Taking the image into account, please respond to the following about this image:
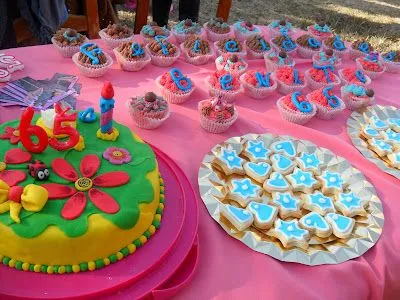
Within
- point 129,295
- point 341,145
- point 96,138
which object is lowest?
point 341,145

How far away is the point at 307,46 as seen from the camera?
8.21 feet

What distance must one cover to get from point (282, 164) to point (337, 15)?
15.1 ft

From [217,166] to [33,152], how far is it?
62 centimetres

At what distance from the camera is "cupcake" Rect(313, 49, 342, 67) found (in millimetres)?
2336

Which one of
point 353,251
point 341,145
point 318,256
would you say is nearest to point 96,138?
point 318,256

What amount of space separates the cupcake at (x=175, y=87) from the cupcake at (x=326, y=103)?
1.85ft

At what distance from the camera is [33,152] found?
118cm

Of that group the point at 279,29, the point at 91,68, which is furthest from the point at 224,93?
the point at 279,29

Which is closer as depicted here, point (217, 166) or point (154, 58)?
point (217, 166)

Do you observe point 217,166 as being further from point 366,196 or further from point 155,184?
point 366,196

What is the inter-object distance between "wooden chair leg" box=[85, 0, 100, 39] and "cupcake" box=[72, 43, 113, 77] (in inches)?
44.2

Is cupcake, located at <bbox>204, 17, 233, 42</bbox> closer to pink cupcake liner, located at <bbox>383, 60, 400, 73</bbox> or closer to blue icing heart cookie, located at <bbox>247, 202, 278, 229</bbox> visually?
pink cupcake liner, located at <bbox>383, 60, 400, 73</bbox>

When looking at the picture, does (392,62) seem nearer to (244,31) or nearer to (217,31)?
(244,31)

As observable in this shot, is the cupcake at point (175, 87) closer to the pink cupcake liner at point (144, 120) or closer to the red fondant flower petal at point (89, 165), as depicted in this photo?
the pink cupcake liner at point (144, 120)
